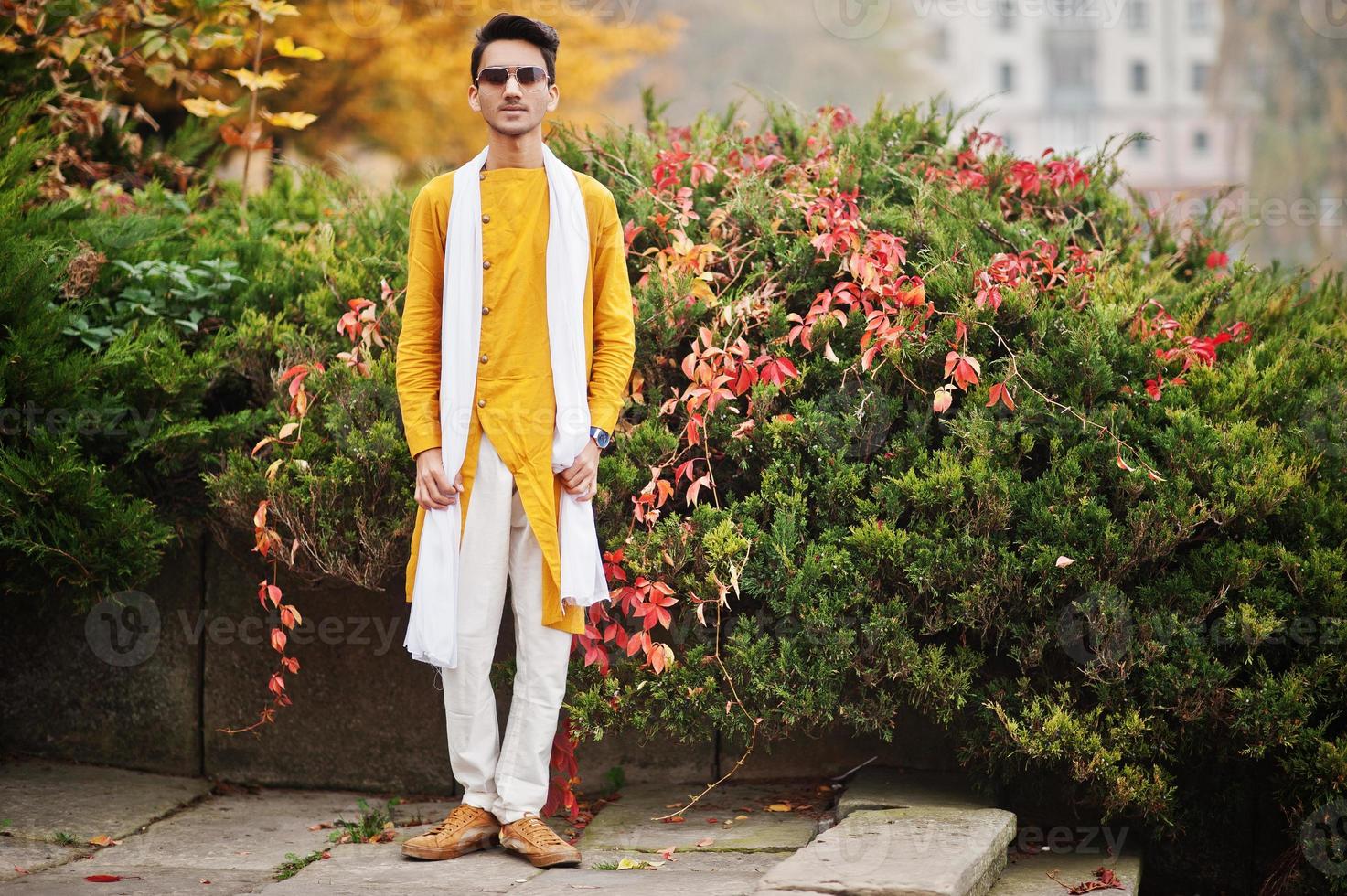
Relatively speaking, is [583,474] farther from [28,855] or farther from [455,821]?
[28,855]

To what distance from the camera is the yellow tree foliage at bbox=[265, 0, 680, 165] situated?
32.8ft

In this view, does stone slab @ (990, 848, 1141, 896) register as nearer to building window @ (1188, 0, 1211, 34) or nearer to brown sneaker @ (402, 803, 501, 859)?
brown sneaker @ (402, 803, 501, 859)

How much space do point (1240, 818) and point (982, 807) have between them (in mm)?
820

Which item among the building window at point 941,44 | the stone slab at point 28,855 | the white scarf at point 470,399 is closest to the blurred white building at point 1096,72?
the building window at point 941,44

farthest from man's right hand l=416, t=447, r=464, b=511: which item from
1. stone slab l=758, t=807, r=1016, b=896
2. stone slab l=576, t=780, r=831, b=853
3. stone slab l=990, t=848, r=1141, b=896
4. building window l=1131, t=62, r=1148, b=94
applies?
building window l=1131, t=62, r=1148, b=94

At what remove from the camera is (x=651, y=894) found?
10.2 ft

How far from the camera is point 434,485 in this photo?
3359 millimetres

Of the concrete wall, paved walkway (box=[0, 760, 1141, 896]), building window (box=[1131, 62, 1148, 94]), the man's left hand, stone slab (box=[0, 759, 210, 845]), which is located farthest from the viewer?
building window (box=[1131, 62, 1148, 94])

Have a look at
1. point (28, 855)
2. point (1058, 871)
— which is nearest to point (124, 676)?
point (28, 855)

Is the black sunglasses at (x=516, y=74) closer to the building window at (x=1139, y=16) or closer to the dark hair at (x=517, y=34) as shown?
the dark hair at (x=517, y=34)

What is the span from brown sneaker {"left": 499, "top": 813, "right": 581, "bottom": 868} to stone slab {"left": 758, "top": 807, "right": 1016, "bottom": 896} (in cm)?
66

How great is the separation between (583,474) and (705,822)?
1.23m

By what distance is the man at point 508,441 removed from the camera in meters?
3.36

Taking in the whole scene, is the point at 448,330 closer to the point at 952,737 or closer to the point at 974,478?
the point at 974,478
